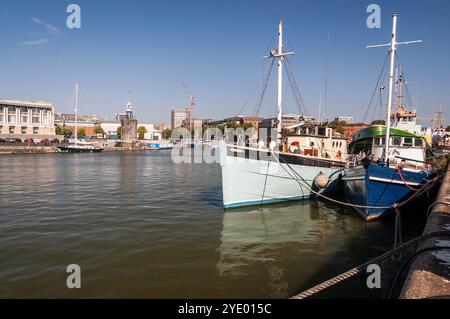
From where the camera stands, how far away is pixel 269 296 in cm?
794

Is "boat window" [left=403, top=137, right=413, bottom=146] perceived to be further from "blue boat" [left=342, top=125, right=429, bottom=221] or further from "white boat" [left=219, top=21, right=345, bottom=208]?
"white boat" [left=219, top=21, right=345, bottom=208]

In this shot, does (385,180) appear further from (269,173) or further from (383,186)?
(269,173)

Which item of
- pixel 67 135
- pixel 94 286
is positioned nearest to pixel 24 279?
pixel 94 286

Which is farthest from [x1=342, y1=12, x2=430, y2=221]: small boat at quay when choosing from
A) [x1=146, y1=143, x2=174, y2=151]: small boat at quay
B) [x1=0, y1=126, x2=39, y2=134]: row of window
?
[x1=0, y1=126, x2=39, y2=134]: row of window

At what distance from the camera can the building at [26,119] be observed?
394 feet

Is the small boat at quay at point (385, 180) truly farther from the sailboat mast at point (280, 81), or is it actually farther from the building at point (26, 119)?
the building at point (26, 119)

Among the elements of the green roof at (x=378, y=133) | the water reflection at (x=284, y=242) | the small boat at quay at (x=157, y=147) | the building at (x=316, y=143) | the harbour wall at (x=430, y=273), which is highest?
the green roof at (x=378, y=133)

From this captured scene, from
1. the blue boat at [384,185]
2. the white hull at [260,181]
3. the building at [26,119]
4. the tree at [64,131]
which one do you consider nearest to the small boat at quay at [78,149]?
the building at [26,119]

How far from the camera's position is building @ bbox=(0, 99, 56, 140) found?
120m

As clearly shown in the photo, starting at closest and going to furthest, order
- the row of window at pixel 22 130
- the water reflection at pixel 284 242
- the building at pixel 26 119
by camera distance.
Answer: the water reflection at pixel 284 242
the building at pixel 26 119
the row of window at pixel 22 130

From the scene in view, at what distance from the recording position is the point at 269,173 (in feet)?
59.6

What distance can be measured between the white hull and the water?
0.84 meters

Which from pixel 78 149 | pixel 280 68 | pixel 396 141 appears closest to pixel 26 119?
pixel 78 149

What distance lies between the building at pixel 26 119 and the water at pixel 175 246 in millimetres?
123101
